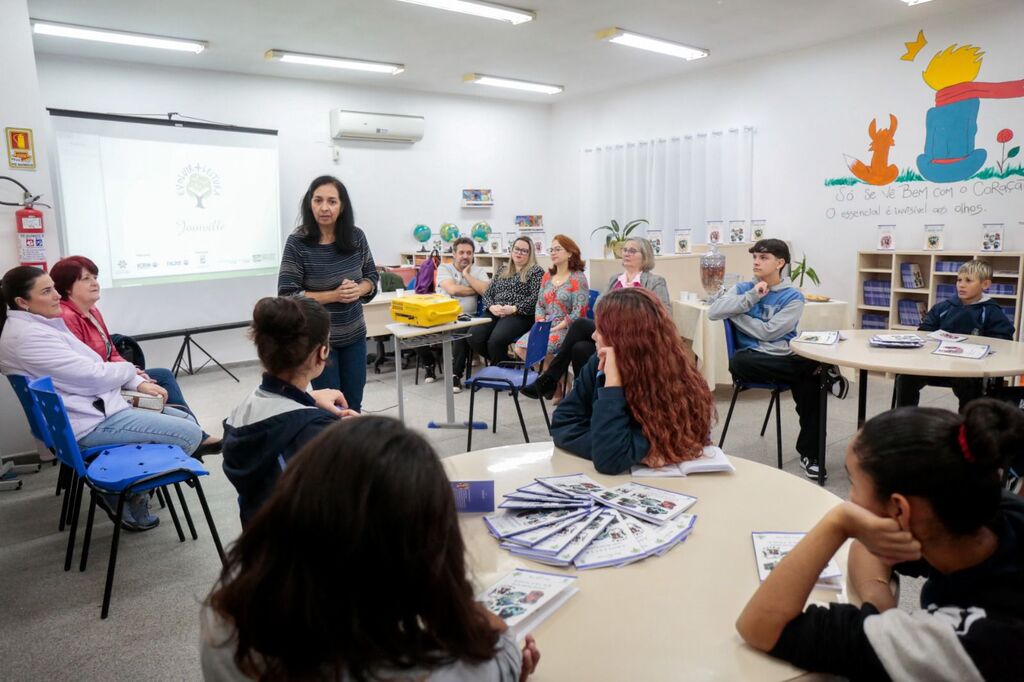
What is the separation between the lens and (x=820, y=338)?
353 cm

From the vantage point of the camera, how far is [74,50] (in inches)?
226

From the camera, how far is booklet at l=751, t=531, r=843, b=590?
119 cm

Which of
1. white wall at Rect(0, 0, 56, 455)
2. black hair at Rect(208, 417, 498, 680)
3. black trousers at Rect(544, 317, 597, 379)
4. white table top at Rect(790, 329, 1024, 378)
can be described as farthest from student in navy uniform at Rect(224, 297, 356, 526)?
white wall at Rect(0, 0, 56, 455)

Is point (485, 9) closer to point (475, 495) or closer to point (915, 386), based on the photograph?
point (915, 386)

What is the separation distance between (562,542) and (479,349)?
458 cm

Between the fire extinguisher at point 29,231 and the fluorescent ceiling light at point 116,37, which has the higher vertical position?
the fluorescent ceiling light at point 116,37

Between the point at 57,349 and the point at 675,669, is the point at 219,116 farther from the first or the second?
the point at 675,669

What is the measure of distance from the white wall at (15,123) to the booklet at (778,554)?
4362mm

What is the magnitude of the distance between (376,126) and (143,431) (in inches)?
217

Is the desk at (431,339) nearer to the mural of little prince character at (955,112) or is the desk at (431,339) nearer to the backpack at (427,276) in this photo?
the backpack at (427,276)

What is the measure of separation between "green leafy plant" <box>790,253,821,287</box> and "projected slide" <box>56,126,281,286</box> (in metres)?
5.20

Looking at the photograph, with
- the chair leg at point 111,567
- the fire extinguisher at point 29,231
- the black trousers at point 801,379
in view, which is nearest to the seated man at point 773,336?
the black trousers at point 801,379

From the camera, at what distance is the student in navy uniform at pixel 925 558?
87 centimetres

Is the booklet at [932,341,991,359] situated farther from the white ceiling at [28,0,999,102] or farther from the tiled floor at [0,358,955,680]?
the white ceiling at [28,0,999,102]
